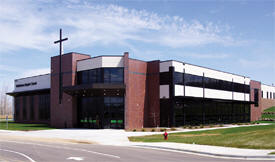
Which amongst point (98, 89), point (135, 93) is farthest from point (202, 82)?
point (98, 89)

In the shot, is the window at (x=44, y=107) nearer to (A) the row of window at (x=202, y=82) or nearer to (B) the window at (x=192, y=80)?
(A) the row of window at (x=202, y=82)

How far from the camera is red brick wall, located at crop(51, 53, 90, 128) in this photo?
46.8 metres

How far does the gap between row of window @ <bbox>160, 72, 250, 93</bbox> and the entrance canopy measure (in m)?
7.87

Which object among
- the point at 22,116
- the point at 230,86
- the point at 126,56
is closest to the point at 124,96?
the point at 126,56

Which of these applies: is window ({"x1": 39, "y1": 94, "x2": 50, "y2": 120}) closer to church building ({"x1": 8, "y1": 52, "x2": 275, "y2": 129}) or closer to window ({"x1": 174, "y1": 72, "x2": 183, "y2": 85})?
church building ({"x1": 8, "y1": 52, "x2": 275, "y2": 129})

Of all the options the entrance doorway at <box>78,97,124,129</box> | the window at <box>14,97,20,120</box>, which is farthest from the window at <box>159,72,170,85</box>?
the window at <box>14,97,20,120</box>

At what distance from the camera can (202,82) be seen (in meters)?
51.9

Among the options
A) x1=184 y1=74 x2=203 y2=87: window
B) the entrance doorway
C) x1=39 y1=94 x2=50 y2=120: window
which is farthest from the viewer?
x1=39 y1=94 x2=50 y2=120: window

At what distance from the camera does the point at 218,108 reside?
2212 inches

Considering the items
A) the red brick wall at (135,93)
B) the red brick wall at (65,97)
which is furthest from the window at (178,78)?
the red brick wall at (65,97)

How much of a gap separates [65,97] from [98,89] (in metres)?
9.58

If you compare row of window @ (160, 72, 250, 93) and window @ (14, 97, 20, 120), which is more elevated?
row of window @ (160, 72, 250, 93)

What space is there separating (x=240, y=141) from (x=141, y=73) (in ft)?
88.5

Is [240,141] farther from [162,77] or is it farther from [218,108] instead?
[218,108]
